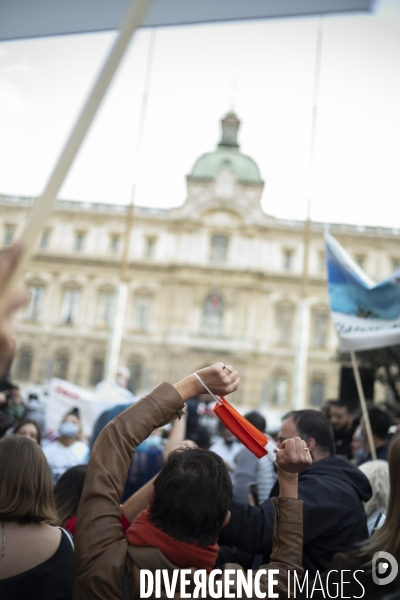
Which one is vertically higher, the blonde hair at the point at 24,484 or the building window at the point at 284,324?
the building window at the point at 284,324

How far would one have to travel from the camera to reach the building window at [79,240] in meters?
33.1

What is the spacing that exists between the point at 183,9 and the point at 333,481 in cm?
303

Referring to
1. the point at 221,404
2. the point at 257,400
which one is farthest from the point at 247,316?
the point at 221,404

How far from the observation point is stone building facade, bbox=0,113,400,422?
30.4m

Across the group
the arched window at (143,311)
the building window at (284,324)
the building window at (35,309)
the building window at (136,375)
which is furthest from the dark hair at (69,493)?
the building window at (35,309)

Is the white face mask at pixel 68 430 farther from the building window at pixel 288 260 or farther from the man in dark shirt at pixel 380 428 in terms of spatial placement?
the building window at pixel 288 260

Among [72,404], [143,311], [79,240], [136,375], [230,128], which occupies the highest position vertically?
[230,128]

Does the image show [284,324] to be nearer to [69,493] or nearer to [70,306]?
[70,306]

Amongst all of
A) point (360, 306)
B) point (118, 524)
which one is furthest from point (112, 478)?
point (360, 306)

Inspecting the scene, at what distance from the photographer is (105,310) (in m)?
32.0

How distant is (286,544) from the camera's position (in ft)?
5.00

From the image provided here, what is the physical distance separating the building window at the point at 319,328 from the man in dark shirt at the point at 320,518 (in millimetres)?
29694

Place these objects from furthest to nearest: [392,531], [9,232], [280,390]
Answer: [9,232], [280,390], [392,531]

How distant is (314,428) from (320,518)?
503 millimetres
